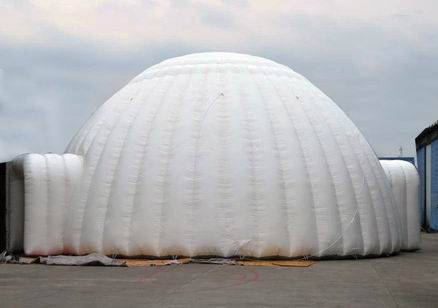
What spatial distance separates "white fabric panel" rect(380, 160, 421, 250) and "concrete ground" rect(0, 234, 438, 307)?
567 cm

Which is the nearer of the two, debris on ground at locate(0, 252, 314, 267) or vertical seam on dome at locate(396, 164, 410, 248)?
debris on ground at locate(0, 252, 314, 267)

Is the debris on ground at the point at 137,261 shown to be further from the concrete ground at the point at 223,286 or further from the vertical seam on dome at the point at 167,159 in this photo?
the vertical seam on dome at the point at 167,159

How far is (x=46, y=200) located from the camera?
24531 mm

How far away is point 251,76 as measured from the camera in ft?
86.3

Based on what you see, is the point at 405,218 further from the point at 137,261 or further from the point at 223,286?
the point at 223,286

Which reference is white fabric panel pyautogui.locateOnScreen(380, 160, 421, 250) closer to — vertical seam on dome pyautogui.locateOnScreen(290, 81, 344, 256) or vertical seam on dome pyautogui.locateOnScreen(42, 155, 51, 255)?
vertical seam on dome pyautogui.locateOnScreen(290, 81, 344, 256)

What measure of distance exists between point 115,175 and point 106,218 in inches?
52.8

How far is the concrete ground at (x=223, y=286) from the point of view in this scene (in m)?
14.8

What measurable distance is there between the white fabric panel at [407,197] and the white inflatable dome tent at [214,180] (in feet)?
7.93

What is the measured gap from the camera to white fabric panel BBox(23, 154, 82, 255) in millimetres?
24344

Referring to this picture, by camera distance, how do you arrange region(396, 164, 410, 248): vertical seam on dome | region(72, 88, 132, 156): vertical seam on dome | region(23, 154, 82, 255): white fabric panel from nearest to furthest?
region(23, 154, 82, 255): white fabric panel → region(72, 88, 132, 156): vertical seam on dome → region(396, 164, 410, 248): vertical seam on dome

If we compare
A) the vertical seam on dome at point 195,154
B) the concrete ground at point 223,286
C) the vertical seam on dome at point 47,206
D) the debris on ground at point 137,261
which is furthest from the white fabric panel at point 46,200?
the vertical seam on dome at point 195,154

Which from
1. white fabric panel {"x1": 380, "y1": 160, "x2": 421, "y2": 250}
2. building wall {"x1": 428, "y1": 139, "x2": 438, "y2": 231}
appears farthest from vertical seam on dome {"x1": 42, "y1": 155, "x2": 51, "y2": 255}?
building wall {"x1": 428, "y1": 139, "x2": 438, "y2": 231}

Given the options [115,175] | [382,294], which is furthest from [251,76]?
[382,294]
